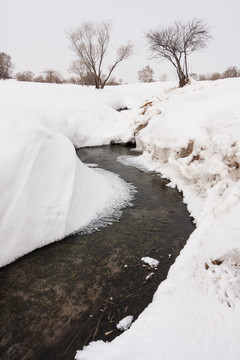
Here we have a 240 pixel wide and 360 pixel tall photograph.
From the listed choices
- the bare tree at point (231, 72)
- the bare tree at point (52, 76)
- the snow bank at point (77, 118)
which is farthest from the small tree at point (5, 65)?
the bare tree at point (231, 72)

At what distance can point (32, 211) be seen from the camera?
9.80 feet

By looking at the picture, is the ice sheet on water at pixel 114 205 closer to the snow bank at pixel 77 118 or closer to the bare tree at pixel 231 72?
the snow bank at pixel 77 118

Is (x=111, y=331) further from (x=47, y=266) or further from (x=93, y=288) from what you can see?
(x=47, y=266)

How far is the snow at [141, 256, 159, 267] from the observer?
2.73m

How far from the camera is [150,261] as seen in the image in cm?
278

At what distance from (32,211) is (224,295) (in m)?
2.59

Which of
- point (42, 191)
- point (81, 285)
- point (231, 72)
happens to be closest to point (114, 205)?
point (42, 191)

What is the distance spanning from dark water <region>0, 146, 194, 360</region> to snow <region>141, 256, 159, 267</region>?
6 centimetres

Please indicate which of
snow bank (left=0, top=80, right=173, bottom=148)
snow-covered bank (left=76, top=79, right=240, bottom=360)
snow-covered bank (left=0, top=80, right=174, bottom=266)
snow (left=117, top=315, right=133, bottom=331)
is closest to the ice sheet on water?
snow-covered bank (left=0, top=80, right=174, bottom=266)

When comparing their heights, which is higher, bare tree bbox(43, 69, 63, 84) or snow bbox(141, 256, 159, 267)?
bare tree bbox(43, 69, 63, 84)

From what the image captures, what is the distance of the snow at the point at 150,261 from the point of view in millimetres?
2727

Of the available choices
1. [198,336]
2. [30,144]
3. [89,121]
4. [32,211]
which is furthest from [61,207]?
[89,121]

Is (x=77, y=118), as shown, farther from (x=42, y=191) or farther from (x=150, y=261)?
(x=150, y=261)

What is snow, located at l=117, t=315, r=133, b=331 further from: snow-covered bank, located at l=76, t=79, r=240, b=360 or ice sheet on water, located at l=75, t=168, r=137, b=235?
ice sheet on water, located at l=75, t=168, r=137, b=235
